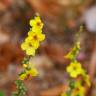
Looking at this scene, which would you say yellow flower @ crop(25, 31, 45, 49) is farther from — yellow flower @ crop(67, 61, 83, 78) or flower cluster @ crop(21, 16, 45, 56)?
yellow flower @ crop(67, 61, 83, 78)

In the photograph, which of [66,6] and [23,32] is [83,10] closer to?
[66,6]

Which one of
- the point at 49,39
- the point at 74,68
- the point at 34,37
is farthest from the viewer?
the point at 49,39

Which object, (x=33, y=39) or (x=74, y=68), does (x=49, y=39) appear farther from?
(x=33, y=39)

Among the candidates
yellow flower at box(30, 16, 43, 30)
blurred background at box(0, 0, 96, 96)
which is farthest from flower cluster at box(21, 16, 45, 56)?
blurred background at box(0, 0, 96, 96)

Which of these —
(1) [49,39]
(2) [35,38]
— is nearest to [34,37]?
(2) [35,38]

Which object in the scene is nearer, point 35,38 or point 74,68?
point 35,38

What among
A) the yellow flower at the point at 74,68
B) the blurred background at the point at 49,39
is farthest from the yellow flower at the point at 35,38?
the blurred background at the point at 49,39

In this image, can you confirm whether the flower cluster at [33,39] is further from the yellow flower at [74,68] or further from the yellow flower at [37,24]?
the yellow flower at [74,68]

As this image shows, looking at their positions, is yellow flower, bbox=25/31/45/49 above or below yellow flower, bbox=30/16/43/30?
below

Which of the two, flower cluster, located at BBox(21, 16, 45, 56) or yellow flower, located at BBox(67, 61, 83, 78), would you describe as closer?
flower cluster, located at BBox(21, 16, 45, 56)
